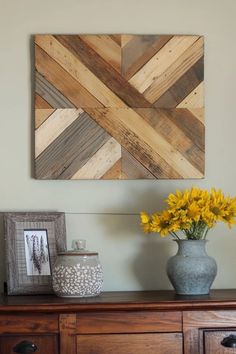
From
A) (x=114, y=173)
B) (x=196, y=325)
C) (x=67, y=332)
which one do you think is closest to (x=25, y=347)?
(x=67, y=332)

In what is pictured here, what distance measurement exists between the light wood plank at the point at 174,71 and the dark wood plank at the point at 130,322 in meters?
0.93

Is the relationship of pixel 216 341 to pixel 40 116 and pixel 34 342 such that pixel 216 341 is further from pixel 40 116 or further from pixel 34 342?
pixel 40 116

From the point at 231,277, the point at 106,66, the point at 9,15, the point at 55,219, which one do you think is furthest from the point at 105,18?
the point at 231,277

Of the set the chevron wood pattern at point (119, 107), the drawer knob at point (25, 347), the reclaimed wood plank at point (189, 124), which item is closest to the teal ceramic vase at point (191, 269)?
the chevron wood pattern at point (119, 107)

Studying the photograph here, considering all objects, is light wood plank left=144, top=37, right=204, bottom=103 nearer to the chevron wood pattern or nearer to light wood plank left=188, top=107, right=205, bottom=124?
the chevron wood pattern

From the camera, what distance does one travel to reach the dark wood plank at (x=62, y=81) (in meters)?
3.04

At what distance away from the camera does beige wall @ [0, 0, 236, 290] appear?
3.03 meters

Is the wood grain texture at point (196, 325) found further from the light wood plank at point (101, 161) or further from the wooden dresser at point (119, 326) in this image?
the light wood plank at point (101, 161)

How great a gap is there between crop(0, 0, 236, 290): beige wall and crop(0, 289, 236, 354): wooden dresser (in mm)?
469

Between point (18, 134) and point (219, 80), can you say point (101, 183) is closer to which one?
point (18, 134)

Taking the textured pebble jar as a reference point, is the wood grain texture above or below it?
below

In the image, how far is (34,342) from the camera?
2.54m

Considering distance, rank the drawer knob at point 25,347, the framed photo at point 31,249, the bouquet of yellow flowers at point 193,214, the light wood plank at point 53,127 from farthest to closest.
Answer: the light wood plank at point 53,127, the framed photo at point 31,249, the bouquet of yellow flowers at point 193,214, the drawer knob at point 25,347

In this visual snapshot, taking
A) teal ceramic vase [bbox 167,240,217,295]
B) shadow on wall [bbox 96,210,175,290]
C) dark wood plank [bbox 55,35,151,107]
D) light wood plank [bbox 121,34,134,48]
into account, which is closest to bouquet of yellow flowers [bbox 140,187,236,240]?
teal ceramic vase [bbox 167,240,217,295]
